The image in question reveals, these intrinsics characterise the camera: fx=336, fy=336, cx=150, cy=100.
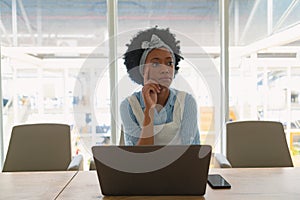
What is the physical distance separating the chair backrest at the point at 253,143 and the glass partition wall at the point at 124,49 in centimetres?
88

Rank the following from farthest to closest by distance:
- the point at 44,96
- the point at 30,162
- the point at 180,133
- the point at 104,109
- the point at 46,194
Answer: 1. the point at 44,96
2. the point at 104,109
3. the point at 30,162
4. the point at 180,133
5. the point at 46,194

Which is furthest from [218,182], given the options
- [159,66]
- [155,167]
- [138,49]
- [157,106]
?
[138,49]

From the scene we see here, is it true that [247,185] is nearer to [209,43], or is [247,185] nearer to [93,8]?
[209,43]

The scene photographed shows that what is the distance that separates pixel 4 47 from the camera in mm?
3365

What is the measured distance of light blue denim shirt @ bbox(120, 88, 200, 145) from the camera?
1908mm

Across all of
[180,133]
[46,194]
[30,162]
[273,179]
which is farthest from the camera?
[30,162]

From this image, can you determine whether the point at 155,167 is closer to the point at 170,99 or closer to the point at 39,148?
the point at 170,99

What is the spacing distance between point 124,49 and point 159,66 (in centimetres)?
145

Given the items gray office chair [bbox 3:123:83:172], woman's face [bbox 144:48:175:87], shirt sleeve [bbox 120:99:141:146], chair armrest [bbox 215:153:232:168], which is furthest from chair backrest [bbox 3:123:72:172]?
chair armrest [bbox 215:153:232:168]

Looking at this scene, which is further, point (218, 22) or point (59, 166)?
point (218, 22)

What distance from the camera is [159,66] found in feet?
6.19

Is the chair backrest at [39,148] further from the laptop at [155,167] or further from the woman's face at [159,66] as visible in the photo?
the laptop at [155,167]

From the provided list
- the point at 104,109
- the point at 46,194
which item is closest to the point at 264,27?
the point at 104,109

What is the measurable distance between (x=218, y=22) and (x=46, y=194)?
2.60 metres
